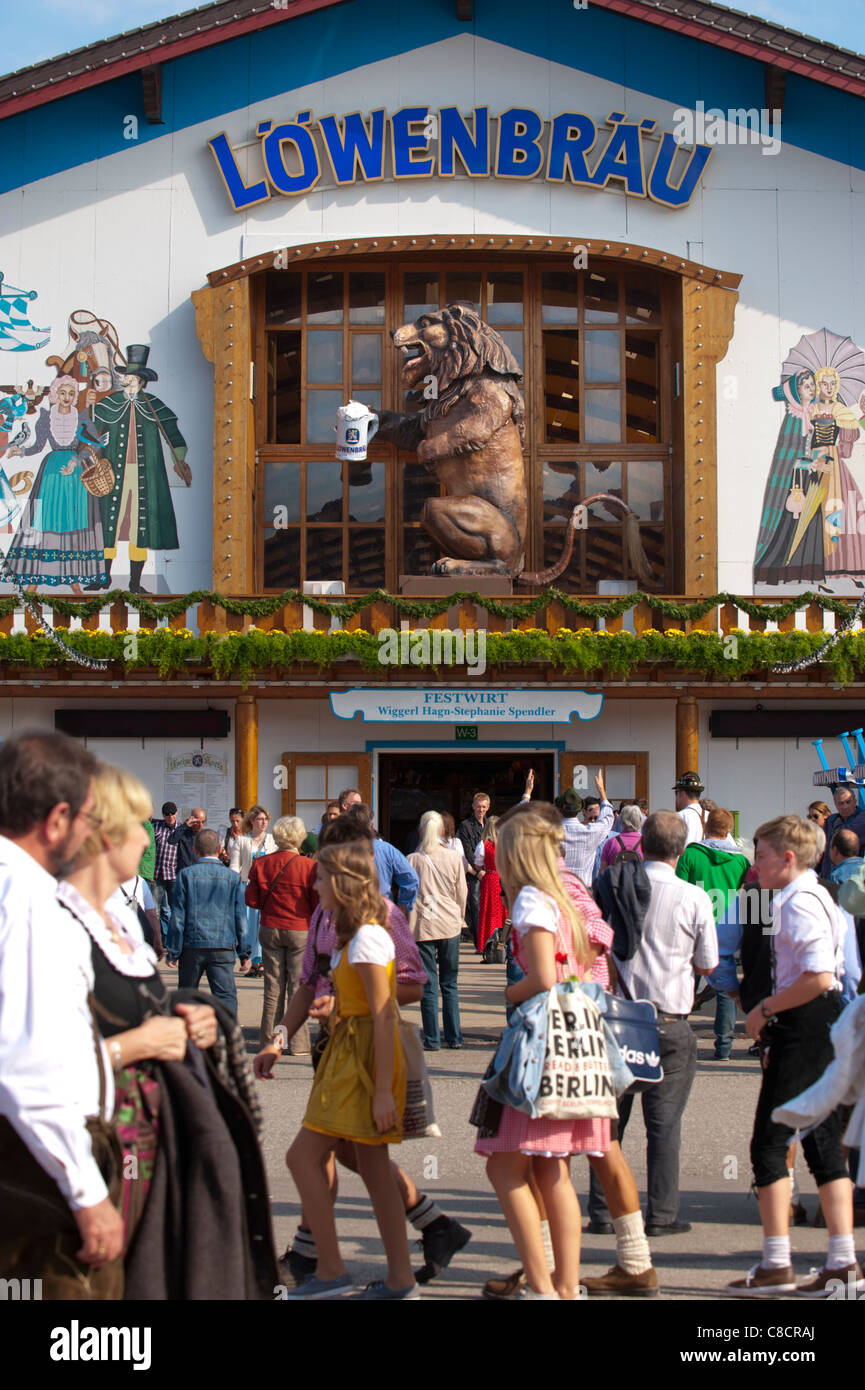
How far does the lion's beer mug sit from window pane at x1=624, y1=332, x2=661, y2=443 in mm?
4895

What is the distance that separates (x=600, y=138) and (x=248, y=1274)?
24.3m

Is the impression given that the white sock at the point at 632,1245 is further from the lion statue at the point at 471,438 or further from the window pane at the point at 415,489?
the window pane at the point at 415,489

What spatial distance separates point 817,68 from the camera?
81.0 ft

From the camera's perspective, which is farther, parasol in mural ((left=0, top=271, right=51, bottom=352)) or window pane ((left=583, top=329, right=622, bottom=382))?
window pane ((left=583, top=329, right=622, bottom=382))

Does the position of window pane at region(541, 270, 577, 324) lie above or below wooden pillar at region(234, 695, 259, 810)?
above

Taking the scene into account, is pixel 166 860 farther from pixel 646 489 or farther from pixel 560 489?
pixel 646 489

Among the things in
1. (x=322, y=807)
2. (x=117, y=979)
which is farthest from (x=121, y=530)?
(x=117, y=979)

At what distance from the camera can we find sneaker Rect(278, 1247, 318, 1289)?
5656 millimetres

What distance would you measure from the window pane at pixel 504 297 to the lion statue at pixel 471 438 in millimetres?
2132

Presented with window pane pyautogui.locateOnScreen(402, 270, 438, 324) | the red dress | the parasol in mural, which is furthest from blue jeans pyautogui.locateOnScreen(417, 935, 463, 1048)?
the parasol in mural

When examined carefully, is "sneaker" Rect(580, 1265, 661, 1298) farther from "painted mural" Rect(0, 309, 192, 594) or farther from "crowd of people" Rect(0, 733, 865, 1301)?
"painted mural" Rect(0, 309, 192, 594)

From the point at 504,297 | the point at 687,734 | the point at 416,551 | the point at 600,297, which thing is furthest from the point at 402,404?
the point at 687,734

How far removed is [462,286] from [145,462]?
6.21 meters

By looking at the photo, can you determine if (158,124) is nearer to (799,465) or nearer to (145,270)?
(145,270)
